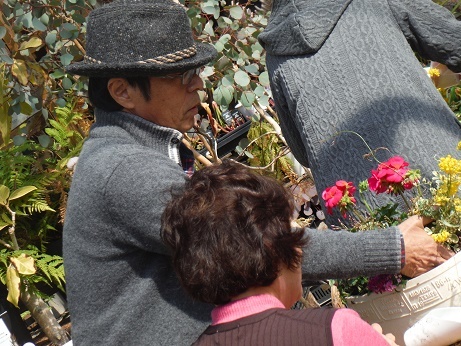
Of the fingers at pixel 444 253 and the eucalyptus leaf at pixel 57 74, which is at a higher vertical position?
the fingers at pixel 444 253

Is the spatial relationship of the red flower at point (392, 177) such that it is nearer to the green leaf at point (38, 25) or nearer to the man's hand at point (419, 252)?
the man's hand at point (419, 252)

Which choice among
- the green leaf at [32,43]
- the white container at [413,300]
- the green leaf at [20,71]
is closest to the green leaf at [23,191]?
the green leaf at [20,71]

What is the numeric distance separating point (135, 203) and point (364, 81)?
3.00 ft

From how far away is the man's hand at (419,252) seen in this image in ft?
6.27

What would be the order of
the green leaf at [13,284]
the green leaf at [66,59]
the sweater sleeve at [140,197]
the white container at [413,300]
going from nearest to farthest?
1. the sweater sleeve at [140,197]
2. the white container at [413,300]
3. the green leaf at [66,59]
4. the green leaf at [13,284]

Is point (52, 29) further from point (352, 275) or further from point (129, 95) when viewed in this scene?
point (352, 275)

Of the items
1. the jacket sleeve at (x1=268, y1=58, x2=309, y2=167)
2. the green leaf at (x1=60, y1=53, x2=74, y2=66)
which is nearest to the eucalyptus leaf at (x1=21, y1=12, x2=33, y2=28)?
the green leaf at (x1=60, y1=53, x2=74, y2=66)

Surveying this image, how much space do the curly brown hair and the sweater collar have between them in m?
0.40

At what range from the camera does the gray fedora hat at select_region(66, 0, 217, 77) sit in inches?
77.8

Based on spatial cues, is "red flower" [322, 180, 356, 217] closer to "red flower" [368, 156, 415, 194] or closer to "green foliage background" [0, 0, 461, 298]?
"red flower" [368, 156, 415, 194]

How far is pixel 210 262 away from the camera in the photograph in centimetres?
152

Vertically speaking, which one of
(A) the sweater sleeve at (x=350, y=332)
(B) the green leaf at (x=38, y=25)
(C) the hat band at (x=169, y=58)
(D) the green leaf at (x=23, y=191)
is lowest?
(D) the green leaf at (x=23, y=191)

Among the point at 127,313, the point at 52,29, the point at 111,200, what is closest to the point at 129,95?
the point at 111,200

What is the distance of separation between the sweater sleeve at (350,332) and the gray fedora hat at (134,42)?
2.70ft
